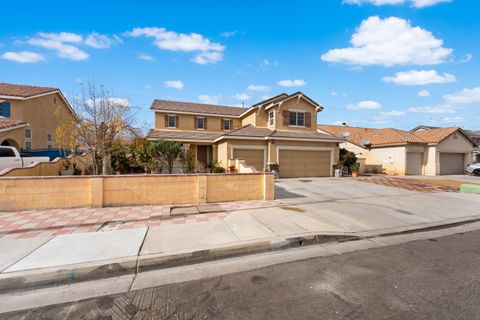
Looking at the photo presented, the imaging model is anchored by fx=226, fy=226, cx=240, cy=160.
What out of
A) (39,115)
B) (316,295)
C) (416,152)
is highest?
(39,115)

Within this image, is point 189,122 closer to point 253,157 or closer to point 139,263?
point 253,157

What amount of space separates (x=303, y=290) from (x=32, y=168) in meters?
12.2

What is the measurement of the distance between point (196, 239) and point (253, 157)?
1220 centimetres

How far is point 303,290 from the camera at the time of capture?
11.3ft

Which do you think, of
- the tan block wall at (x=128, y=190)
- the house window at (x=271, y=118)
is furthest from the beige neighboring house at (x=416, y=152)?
the tan block wall at (x=128, y=190)

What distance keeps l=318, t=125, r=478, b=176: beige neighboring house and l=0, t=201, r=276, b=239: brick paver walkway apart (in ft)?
72.1

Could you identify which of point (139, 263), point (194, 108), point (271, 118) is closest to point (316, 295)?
point (139, 263)

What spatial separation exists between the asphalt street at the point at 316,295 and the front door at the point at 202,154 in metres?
17.1

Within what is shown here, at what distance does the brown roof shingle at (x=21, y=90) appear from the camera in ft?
61.6

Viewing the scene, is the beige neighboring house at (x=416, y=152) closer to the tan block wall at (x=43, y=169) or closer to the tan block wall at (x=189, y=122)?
the tan block wall at (x=189, y=122)

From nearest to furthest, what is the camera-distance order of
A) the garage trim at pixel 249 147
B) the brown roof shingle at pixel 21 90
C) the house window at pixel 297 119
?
the garage trim at pixel 249 147
the brown roof shingle at pixel 21 90
the house window at pixel 297 119

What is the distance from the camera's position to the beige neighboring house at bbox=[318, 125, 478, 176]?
23.0 meters

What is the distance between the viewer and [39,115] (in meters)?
20.8

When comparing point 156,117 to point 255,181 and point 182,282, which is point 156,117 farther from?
point 182,282
